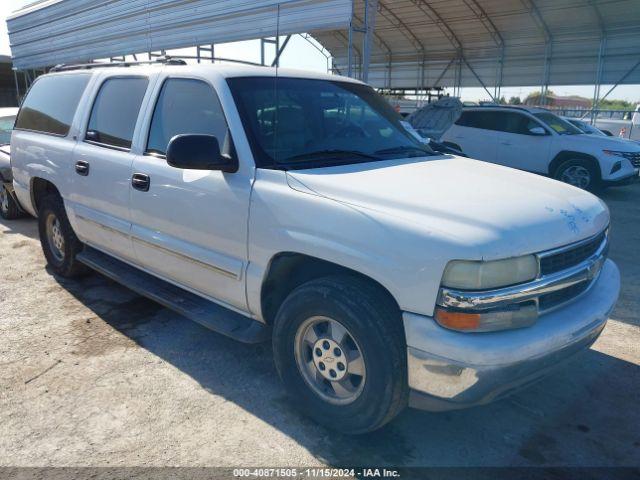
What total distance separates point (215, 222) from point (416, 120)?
10647 millimetres

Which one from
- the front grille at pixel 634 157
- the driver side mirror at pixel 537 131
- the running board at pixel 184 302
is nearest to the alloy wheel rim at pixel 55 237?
the running board at pixel 184 302

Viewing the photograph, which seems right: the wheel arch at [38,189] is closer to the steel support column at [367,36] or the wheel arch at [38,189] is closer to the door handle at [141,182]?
the door handle at [141,182]

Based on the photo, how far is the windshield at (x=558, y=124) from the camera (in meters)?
11.3

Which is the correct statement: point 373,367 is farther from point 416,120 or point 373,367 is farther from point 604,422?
point 416,120

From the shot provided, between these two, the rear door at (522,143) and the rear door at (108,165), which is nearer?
the rear door at (108,165)

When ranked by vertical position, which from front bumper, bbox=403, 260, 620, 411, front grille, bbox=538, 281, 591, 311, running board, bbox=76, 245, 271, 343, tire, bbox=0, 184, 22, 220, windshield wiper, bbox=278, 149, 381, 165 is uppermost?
windshield wiper, bbox=278, 149, 381, 165

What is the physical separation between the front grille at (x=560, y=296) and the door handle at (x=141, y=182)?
8.41ft

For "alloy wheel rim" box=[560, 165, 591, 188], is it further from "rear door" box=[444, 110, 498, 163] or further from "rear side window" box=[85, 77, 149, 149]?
"rear side window" box=[85, 77, 149, 149]

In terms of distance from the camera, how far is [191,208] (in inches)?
131

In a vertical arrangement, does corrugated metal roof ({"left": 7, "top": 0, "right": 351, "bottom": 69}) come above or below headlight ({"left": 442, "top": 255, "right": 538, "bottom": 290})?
above

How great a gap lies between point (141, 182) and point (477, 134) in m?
10.0

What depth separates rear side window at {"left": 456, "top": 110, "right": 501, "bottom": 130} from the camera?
39.3 ft

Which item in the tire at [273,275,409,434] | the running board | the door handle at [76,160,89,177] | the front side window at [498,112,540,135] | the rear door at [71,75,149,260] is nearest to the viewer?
the tire at [273,275,409,434]

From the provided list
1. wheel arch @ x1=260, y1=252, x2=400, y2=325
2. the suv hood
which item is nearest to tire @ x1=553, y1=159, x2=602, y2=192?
the suv hood
